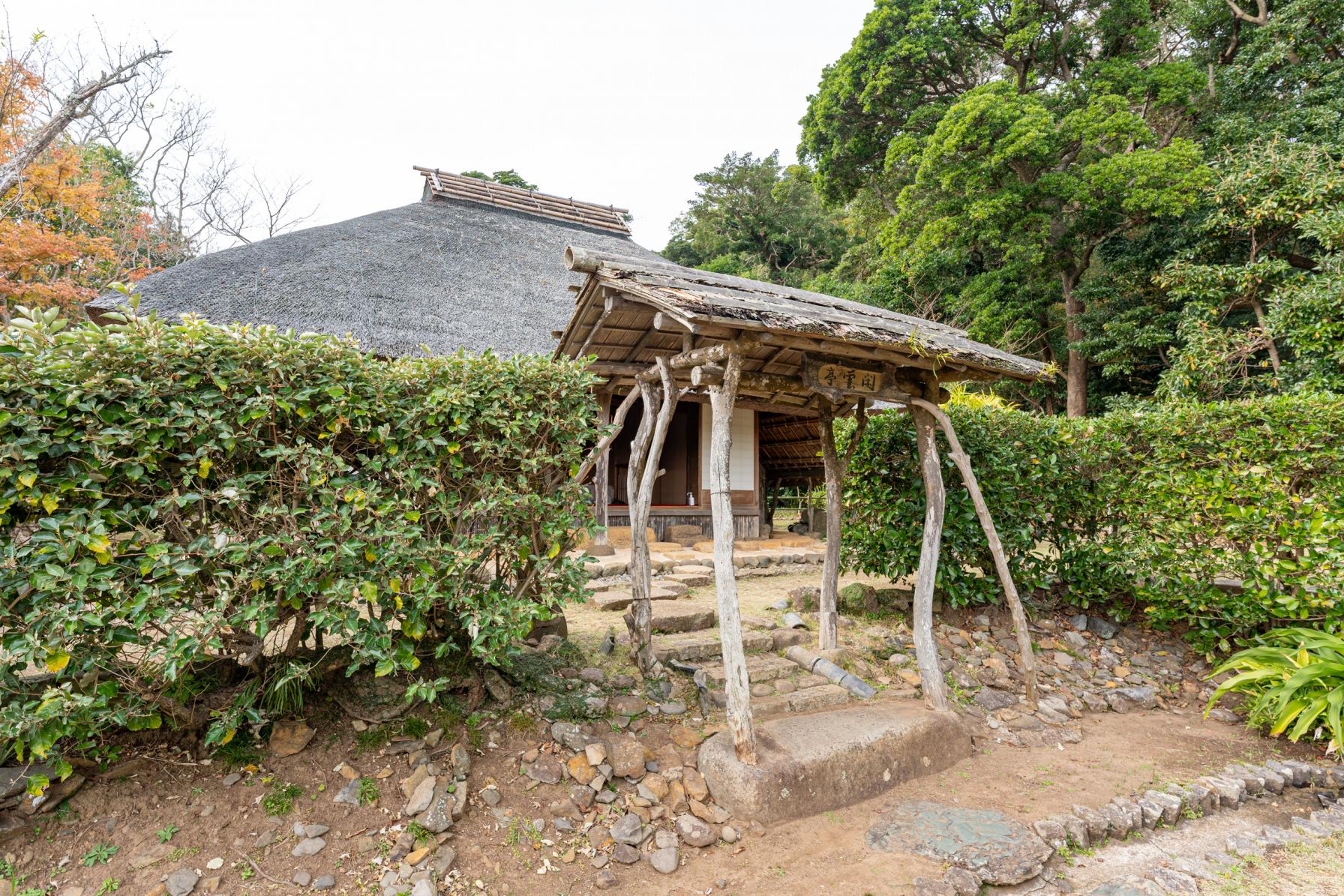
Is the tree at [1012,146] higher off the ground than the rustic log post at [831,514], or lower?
higher

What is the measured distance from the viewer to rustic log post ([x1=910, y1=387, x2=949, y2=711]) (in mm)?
4383

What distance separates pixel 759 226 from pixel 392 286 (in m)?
18.8

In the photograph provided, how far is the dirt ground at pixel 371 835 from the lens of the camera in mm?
2631

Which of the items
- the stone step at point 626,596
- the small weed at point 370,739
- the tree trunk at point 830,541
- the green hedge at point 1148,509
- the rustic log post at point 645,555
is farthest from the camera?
the stone step at point 626,596

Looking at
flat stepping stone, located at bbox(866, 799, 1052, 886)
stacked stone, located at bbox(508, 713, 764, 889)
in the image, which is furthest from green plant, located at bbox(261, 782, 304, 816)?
flat stepping stone, located at bbox(866, 799, 1052, 886)

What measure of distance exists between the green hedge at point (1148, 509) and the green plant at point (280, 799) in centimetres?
498

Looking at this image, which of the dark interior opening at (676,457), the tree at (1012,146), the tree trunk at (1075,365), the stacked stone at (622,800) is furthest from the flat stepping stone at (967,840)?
the tree trunk at (1075,365)

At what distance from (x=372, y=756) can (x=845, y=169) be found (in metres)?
17.3

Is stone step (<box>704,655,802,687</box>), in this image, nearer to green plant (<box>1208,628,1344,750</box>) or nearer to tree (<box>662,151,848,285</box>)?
green plant (<box>1208,628,1344,750</box>)

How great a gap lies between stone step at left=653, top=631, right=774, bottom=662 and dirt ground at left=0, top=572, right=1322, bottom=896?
31.7 inches

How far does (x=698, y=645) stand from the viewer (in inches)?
183

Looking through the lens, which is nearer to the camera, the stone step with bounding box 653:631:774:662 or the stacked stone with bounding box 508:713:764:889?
the stacked stone with bounding box 508:713:764:889

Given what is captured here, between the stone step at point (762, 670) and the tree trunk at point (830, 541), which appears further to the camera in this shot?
the tree trunk at point (830, 541)

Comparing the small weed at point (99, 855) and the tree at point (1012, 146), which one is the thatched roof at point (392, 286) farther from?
the tree at point (1012, 146)
